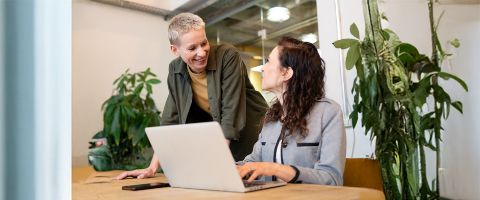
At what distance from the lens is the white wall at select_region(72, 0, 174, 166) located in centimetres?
371

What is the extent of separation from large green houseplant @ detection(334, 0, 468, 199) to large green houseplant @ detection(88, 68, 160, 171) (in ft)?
6.52

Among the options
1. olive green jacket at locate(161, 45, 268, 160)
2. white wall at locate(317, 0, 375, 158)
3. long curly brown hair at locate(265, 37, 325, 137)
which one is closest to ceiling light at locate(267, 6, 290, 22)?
white wall at locate(317, 0, 375, 158)

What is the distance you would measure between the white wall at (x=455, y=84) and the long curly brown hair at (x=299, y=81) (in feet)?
3.14

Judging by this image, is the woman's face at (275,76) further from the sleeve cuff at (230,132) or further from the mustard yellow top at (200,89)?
the mustard yellow top at (200,89)

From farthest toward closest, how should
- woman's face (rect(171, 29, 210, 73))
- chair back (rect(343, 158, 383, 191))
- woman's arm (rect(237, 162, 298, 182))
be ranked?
woman's face (rect(171, 29, 210, 73)) → chair back (rect(343, 158, 383, 191)) → woman's arm (rect(237, 162, 298, 182))

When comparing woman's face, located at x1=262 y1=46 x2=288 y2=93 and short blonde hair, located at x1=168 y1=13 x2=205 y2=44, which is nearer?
woman's face, located at x1=262 y1=46 x2=288 y2=93

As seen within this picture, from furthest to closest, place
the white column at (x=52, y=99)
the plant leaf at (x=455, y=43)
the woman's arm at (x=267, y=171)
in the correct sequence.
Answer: the plant leaf at (x=455, y=43) → the woman's arm at (x=267, y=171) → the white column at (x=52, y=99)

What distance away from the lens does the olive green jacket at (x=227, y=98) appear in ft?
5.70

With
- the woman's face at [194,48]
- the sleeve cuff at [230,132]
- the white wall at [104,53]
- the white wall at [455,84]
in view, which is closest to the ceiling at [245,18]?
the white wall at [104,53]

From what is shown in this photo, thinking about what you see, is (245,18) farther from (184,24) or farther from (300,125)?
(300,125)

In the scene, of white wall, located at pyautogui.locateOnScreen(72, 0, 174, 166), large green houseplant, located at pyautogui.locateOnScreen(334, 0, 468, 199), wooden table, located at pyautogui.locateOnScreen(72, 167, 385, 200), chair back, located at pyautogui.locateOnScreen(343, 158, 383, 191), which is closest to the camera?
wooden table, located at pyautogui.locateOnScreen(72, 167, 385, 200)

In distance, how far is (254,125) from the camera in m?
1.97

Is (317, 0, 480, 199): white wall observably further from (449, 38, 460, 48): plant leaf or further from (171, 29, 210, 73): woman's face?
(171, 29, 210, 73): woman's face

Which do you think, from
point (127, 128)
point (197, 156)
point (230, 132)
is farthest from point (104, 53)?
point (197, 156)
